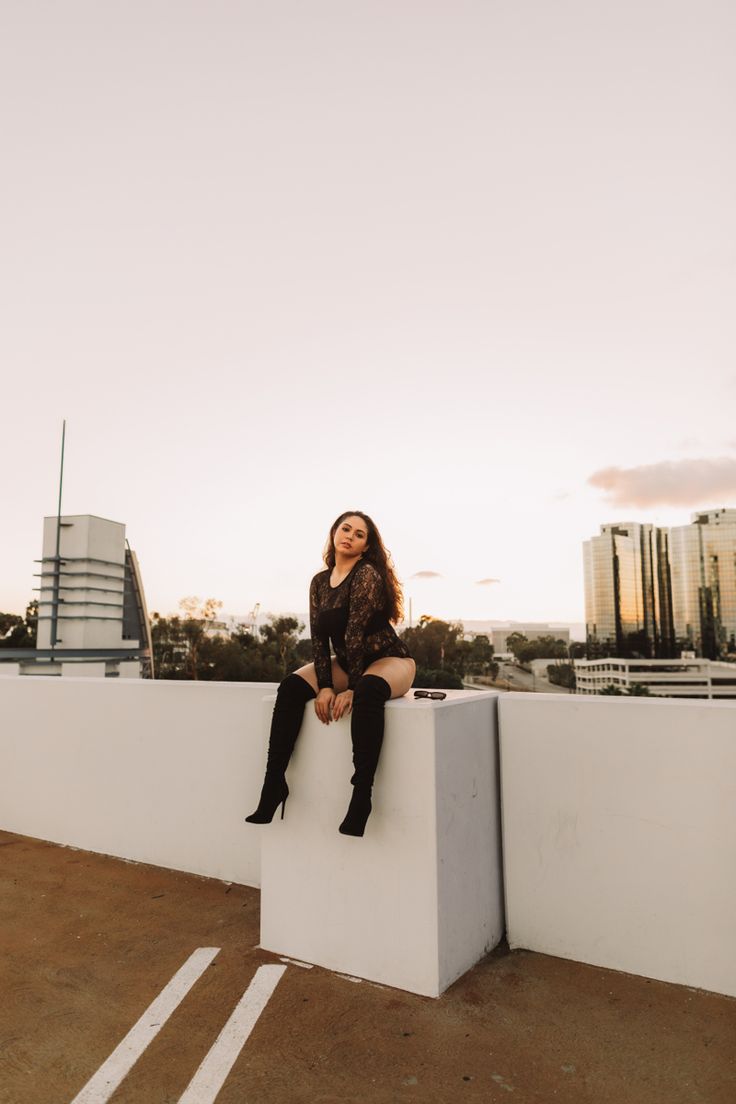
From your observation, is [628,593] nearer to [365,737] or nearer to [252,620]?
[252,620]

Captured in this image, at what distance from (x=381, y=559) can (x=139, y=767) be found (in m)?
2.01

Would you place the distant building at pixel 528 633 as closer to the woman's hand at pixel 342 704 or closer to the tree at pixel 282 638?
the tree at pixel 282 638

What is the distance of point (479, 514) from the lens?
28.7 metres

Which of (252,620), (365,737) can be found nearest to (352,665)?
(365,737)

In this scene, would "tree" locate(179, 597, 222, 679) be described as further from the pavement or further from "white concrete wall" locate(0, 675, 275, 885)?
the pavement

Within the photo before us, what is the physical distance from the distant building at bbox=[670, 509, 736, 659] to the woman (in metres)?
93.2

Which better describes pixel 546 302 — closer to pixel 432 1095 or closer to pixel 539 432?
pixel 539 432

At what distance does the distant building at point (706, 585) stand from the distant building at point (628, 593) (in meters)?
1.78

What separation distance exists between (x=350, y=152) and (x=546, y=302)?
4.94 metres

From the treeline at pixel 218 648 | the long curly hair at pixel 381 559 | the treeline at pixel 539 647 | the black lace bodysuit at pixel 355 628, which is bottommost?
the treeline at pixel 539 647

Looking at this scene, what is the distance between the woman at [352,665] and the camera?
206cm

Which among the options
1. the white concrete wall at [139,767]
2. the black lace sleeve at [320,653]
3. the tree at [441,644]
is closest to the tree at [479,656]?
the tree at [441,644]

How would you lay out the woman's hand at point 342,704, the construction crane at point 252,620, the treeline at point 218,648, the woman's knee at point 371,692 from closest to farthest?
the woman's knee at point 371,692
the woman's hand at point 342,704
the treeline at point 218,648
the construction crane at point 252,620

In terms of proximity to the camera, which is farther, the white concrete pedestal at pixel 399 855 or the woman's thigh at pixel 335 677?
the woman's thigh at pixel 335 677
